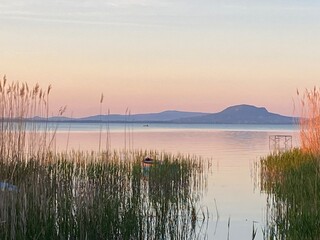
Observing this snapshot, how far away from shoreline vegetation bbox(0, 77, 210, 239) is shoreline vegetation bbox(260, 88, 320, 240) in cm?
133

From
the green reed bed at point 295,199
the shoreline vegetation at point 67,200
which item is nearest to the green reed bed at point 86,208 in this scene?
the shoreline vegetation at point 67,200

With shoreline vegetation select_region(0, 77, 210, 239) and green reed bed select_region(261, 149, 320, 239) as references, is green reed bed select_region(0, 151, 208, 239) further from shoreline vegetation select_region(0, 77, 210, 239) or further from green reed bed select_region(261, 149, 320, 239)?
green reed bed select_region(261, 149, 320, 239)

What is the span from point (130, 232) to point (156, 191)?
3.39 m

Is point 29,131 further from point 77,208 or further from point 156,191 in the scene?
point 156,191

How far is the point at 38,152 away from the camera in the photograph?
8.12 meters

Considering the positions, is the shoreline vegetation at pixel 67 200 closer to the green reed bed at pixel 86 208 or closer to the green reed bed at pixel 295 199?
the green reed bed at pixel 86 208

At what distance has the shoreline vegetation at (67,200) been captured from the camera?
643cm

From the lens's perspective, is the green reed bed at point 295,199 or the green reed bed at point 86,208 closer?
the green reed bed at point 86,208

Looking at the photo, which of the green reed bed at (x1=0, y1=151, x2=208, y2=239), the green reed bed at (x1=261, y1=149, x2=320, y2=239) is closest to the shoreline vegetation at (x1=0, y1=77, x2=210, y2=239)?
the green reed bed at (x1=0, y1=151, x2=208, y2=239)

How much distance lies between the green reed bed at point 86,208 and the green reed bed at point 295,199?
4.39 ft

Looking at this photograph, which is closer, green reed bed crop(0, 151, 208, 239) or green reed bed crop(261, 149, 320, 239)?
green reed bed crop(0, 151, 208, 239)

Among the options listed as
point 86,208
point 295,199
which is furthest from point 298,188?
point 86,208

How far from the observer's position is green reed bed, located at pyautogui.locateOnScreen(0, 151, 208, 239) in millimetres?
6379

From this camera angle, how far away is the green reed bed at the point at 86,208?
6379 mm
